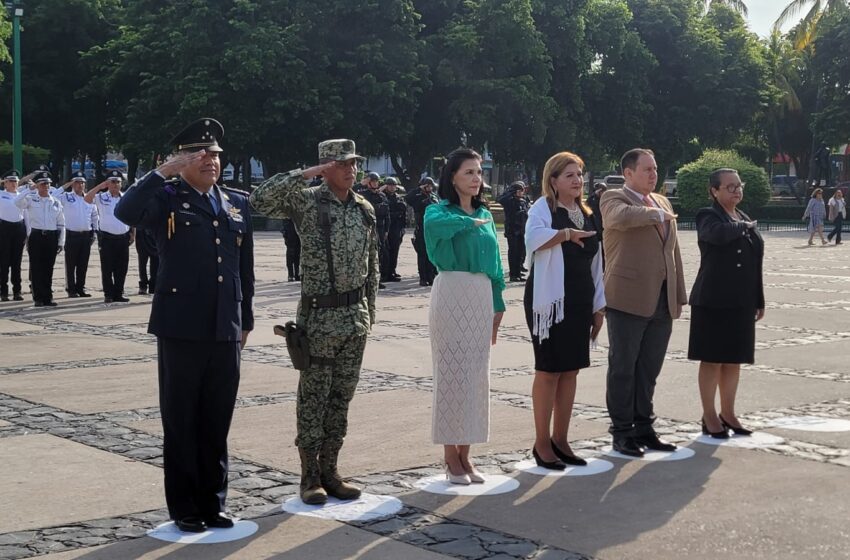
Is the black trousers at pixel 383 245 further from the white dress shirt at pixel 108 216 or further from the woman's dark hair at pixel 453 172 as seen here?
the woman's dark hair at pixel 453 172

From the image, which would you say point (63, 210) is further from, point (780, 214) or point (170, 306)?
point (780, 214)

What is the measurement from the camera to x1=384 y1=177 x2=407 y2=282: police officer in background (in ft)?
68.1

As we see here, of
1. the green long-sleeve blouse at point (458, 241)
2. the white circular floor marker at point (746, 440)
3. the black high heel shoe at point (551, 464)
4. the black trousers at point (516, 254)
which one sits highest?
the green long-sleeve blouse at point (458, 241)

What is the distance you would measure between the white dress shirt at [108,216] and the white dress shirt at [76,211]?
216mm

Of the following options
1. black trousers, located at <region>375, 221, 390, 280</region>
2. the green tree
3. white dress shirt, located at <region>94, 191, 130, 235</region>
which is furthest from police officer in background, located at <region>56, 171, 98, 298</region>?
the green tree

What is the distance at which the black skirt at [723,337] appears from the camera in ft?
26.1

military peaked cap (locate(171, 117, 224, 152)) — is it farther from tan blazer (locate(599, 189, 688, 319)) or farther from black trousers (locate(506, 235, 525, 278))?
black trousers (locate(506, 235, 525, 278))

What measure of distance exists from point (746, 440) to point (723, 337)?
2.34 feet

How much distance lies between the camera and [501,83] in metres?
47.2

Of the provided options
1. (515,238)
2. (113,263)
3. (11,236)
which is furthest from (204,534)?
(515,238)

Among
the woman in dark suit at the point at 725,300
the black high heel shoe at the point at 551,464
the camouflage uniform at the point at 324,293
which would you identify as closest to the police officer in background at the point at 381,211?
the woman in dark suit at the point at 725,300

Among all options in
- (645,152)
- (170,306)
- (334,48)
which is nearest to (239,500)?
(170,306)

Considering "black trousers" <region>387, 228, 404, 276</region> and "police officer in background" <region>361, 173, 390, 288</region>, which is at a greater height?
"police officer in background" <region>361, 173, 390, 288</region>

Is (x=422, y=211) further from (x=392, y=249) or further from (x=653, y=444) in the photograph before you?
(x=653, y=444)
